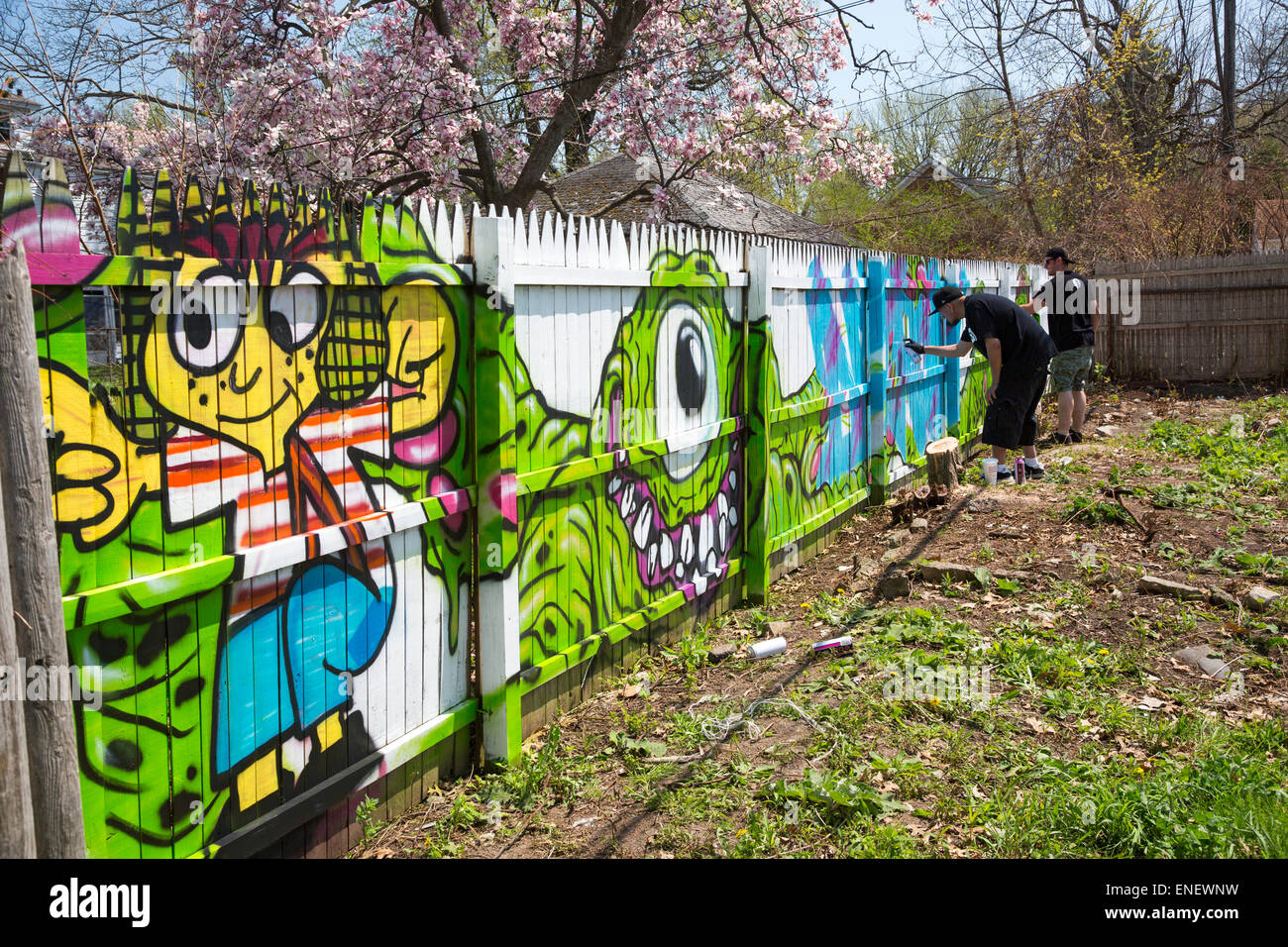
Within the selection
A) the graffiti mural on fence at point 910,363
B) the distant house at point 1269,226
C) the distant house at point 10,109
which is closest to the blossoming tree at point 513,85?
the graffiti mural on fence at point 910,363

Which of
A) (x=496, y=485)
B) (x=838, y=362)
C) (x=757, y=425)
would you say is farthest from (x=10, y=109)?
(x=838, y=362)

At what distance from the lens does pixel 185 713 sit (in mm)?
2975

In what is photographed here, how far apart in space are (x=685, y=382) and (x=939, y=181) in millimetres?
27835

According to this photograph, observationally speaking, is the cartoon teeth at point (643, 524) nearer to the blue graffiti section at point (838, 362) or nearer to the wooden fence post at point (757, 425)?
the wooden fence post at point (757, 425)

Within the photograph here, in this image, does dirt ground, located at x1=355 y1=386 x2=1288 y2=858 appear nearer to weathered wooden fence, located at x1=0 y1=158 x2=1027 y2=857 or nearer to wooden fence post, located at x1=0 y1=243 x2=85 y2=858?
weathered wooden fence, located at x1=0 y1=158 x2=1027 y2=857

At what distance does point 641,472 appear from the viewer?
5.44 m

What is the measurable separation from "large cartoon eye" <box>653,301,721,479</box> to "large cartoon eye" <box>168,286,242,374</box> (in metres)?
2.76

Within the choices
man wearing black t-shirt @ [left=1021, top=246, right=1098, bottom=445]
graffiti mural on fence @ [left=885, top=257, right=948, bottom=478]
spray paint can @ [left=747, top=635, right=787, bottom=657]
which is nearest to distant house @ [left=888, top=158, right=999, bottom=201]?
man wearing black t-shirt @ [left=1021, top=246, right=1098, bottom=445]

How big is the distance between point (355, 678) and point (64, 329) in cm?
155

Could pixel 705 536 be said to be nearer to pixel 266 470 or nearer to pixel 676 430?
pixel 676 430

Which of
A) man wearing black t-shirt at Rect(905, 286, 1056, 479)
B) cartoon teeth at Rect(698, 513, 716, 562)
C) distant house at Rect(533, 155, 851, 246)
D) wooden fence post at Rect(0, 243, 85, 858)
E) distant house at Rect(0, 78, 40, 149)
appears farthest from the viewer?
distant house at Rect(533, 155, 851, 246)

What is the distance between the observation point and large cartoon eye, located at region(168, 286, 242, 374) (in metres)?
2.90

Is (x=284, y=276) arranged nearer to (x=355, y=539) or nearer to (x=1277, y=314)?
(x=355, y=539)

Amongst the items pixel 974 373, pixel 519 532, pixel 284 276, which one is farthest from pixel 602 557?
pixel 974 373
